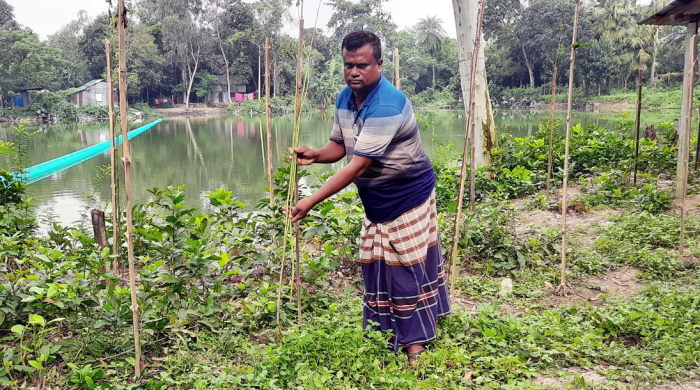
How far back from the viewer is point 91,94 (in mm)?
30797

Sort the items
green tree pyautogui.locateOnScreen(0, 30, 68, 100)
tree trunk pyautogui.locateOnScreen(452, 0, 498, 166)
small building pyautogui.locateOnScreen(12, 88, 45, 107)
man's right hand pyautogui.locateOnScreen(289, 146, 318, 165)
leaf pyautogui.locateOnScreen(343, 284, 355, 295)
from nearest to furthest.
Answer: man's right hand pyautogui.locateOnScreen(289, 146, 318, 165)
leaf pyautogui.locateOnScreen(343, 284, 355, 295)
tree trunk pyautogui.locateOnScreen(452, 0, 498, 166)
green tree pyautogui.locateOnScreen(0, 30, 68, 100)
small building pyautogui.locateOnScreen(12, 88, 45, 107)

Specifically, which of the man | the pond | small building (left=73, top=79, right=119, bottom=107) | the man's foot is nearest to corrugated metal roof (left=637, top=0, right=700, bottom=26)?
the pond

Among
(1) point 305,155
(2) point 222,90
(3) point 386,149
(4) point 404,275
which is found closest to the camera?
(3) point 386,149

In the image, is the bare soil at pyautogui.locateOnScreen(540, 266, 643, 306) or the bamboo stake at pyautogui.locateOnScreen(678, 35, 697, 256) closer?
the bare soil at pyautogui.locateOnScreen(540, 266, 643, 306)

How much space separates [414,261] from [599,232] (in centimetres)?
250

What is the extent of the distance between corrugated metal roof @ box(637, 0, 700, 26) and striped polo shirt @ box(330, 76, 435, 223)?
3697 millimetres

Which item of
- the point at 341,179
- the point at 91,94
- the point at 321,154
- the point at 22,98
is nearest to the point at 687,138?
the point at 321,154

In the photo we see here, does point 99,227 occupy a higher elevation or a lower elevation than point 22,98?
lower

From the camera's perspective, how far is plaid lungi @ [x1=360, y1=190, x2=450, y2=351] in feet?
7.11

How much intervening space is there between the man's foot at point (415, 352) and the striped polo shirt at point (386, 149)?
61 cm

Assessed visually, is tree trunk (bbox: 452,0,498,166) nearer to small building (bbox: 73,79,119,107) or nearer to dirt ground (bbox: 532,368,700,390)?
dirt ground (bbox: 532,368,700,390)

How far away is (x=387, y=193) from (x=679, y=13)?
13.3 feet

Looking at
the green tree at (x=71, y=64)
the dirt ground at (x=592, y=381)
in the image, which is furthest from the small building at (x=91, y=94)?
the dirt ground at (x=592, y=381)

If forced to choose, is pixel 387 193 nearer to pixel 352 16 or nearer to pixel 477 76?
pixel 477 76
